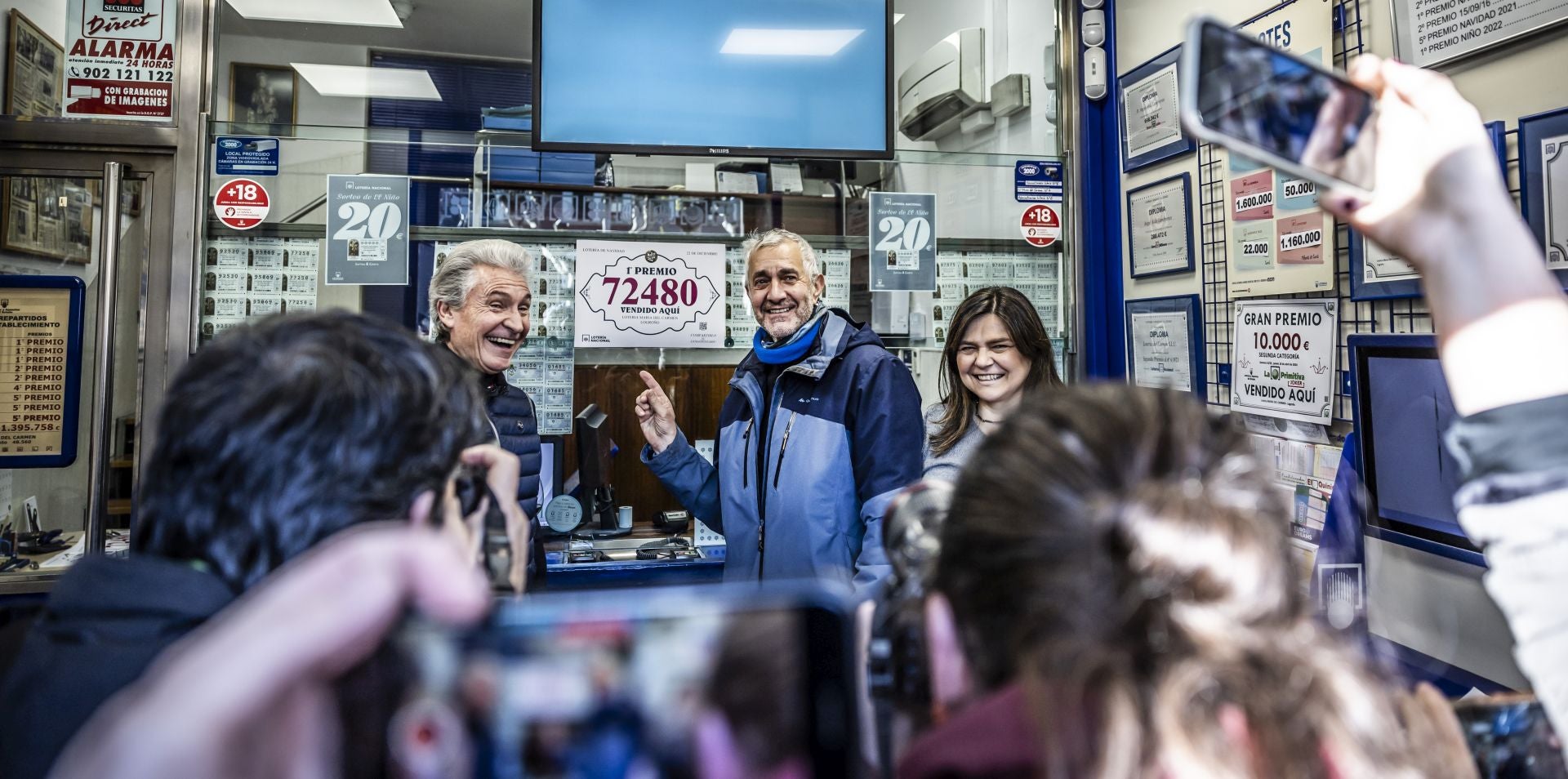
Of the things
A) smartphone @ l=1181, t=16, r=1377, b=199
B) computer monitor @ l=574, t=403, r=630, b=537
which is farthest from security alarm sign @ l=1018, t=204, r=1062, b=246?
smartphone @ l=1181, t=16, r=1377, b=199

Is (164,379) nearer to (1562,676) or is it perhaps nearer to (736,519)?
(736,519)

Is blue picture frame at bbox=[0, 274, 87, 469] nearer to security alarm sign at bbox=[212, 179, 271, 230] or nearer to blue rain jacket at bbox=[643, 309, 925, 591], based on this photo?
security alarm sign at bbox=[212, 179, 271, 230]

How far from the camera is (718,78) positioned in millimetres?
2799

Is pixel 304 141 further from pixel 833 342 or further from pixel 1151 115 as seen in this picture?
pixel 1151 115

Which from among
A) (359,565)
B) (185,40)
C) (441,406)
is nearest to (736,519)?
(441,406)

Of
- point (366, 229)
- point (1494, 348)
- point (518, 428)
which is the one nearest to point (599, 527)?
point (518, 428)

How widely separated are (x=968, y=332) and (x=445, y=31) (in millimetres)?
2142

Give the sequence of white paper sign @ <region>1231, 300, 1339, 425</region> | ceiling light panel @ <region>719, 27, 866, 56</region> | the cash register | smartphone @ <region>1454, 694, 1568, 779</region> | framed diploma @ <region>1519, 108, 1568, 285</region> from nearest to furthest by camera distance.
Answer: smartphone @ <region>1454, 694, 1568, 779</region>
framed diploma @ <region>1519, 108, 1568, 285</region>
white paper sign @ <region>1231, 300, 1339, 425</region>
ceiling light panel @ <region>719, 27, 866, 56</region>
the cash register

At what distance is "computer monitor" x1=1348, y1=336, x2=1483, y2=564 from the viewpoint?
68.1 inches

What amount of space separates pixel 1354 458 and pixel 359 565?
2119 millimetres

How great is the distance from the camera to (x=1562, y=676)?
69 cm

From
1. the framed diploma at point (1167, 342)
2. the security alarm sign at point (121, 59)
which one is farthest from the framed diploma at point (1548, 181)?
the security alarm sign at point (121, 59)

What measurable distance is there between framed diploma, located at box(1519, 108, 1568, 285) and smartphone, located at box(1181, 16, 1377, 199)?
102 cm

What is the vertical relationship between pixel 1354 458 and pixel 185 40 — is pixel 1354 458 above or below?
below
